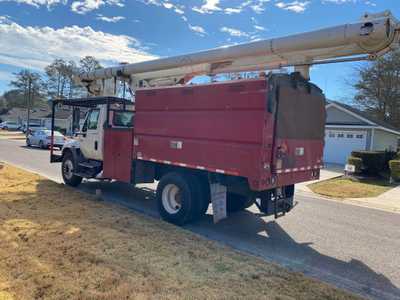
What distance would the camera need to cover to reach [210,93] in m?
6.34

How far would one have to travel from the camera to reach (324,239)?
6492 mm

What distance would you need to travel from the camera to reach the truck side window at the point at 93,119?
940cm

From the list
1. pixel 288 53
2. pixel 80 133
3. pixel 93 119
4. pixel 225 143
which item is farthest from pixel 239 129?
pixel 80 133

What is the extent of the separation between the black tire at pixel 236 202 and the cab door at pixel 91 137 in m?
3.81

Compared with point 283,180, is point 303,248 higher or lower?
lower

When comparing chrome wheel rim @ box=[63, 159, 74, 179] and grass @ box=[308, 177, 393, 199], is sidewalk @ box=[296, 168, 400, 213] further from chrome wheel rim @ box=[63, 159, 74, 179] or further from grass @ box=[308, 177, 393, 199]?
chrome wheel rim @ box=[63, 159, 74, 179]

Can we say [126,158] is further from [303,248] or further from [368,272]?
[368,272]

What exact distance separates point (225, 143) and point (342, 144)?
806 inches

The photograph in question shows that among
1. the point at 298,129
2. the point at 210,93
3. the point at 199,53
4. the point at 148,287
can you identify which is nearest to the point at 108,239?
the point at 148,287

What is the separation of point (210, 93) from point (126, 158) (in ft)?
9.94

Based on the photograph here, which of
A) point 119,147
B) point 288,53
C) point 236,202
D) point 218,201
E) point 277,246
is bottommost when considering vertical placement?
point 277,246

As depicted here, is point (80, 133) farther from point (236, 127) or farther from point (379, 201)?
point (379, 201)

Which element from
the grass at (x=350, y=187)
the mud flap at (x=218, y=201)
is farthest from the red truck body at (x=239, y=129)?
the grass at (x=350, y=187)

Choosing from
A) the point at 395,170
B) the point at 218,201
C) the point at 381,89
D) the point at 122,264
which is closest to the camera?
the point at 122,264
